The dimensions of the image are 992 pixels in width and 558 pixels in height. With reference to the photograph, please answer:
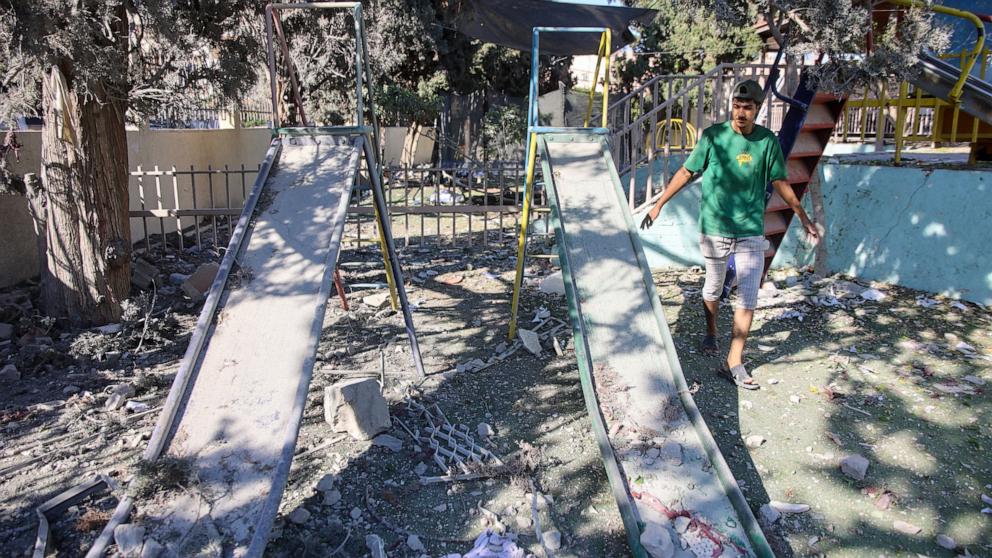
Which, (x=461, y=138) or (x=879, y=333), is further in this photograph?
(x=461, y=138)

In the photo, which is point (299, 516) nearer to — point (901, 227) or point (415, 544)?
point (415, 544)

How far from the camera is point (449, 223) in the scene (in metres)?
10.2

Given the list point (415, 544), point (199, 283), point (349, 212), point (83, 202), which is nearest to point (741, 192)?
point (415, 544)

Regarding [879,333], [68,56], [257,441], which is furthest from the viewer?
[879,333]

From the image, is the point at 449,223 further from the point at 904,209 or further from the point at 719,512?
the point at 719,512

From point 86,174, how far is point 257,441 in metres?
3.58

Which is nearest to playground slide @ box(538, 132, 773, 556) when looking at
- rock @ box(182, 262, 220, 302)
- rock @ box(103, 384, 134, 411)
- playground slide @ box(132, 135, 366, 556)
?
playground slide @ box(132, 135, 366, 556)

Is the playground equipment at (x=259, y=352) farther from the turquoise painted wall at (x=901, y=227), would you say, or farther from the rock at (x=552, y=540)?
the turquoise painted wall at (x=901, y=227)

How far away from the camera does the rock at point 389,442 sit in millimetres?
3410

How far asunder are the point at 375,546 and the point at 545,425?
1338 millimetres

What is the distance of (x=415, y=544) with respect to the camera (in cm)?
270

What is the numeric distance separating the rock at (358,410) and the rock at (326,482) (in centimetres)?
39

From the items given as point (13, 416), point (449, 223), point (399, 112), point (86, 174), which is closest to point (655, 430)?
point (13, 416)

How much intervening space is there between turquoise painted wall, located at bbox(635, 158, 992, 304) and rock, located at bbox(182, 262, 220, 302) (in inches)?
175
